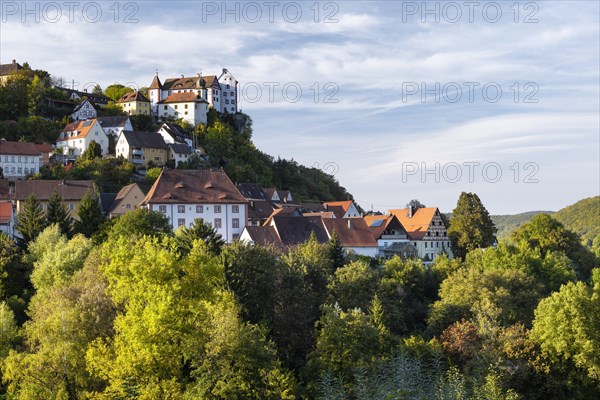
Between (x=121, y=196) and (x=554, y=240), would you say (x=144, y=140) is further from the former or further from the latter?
(x=554, y=240)

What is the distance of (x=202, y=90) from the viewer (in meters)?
128

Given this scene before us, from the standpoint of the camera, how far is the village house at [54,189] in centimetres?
7700

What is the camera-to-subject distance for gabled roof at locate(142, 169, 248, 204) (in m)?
67.5

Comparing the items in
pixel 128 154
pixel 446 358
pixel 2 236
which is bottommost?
pixel 446 358

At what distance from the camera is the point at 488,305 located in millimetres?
46969

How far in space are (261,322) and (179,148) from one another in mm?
70010

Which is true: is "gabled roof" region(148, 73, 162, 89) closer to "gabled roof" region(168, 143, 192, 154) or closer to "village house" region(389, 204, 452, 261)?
"gabled roof" region(168, 143, 192, 154)

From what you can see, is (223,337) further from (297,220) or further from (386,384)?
(297,220)

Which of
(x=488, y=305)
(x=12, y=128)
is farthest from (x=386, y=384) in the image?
(x=12, y=128)

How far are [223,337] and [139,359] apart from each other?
3.49 meters

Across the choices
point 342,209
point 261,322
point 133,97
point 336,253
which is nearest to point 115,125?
point 133,97

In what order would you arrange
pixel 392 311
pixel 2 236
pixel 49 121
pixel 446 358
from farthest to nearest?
1. pixel 49 121
2. pixel 2 236
3. pixel 392 311
4. pixel 446 358

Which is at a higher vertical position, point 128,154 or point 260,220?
point 128,154

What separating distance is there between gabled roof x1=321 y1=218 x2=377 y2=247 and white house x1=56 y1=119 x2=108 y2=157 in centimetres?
4479
